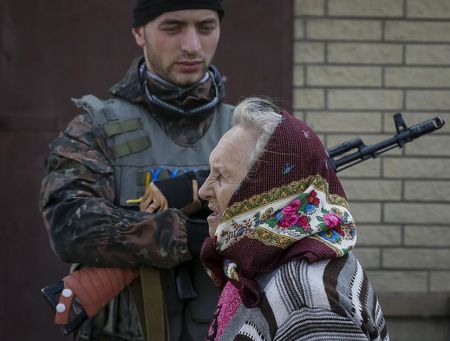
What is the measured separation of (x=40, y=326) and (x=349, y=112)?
192 cm

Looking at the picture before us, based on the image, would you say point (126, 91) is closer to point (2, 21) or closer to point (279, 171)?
point (279, 171)

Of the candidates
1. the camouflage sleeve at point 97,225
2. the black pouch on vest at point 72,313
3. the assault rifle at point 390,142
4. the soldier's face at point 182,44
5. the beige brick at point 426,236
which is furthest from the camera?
the beige brick at point 426,236

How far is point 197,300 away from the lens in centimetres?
328

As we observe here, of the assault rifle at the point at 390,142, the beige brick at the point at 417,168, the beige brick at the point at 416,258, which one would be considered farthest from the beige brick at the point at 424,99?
the assault rifle at the point at 390,142

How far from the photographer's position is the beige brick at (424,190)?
5.67 meters

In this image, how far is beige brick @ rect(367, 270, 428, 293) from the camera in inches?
223

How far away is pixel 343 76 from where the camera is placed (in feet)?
18.4

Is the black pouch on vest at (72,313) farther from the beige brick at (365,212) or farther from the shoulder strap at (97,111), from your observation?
the beige brick at (365,212)

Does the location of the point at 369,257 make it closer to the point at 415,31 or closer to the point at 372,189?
the point at 372,189

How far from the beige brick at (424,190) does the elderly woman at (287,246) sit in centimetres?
335

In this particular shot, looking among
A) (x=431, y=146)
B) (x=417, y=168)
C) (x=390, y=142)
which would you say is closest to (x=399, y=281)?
(x=417, y=168)

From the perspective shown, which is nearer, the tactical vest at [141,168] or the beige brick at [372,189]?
the tactical vest at [141,168]

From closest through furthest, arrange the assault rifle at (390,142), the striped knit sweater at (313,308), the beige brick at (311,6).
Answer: the striped knit sweater at (313,308), the assault rifle at (390,142), the beige brick at (311,6)

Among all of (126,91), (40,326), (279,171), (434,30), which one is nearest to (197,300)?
(126,91)
